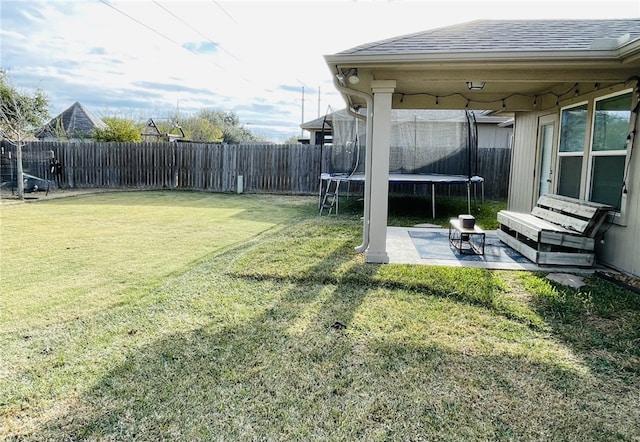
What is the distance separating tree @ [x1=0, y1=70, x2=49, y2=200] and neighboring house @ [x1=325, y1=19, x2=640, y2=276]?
1010 cm

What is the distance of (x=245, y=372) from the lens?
249 centimetres

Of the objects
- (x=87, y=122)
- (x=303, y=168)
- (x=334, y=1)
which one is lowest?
(x=303, y=168)

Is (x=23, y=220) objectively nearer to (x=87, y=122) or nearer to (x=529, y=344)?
(x=529, y=344)

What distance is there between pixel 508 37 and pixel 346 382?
14.3 ft

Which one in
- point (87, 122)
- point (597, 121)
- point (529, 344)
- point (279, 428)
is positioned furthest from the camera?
point (87, 122)

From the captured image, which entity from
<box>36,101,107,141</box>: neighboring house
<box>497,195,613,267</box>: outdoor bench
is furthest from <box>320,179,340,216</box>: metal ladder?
<box>36,101,107,141</box>: neighboring house

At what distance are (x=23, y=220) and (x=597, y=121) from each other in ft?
31.4

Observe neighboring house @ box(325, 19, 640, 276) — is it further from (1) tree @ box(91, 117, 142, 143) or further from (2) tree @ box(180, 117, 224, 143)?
(2) tree @ box(180, 117, 224, 143)

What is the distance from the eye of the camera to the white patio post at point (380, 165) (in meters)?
4.73

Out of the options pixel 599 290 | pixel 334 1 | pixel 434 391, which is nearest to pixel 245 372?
pixel 434 391

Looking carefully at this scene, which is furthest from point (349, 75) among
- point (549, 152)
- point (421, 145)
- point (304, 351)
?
point (421, 145)

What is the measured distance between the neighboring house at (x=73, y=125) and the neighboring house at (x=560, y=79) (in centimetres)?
2201

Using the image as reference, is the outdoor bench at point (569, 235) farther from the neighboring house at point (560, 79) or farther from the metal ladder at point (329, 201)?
the metal ladder at point (329, 201)

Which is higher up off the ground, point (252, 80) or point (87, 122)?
point (252, 80)
